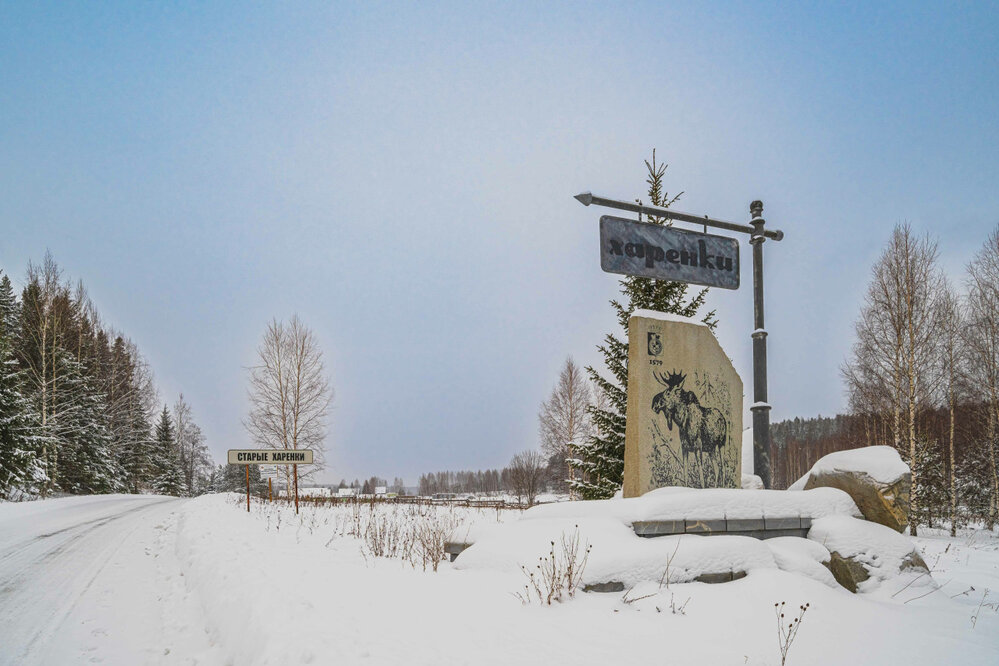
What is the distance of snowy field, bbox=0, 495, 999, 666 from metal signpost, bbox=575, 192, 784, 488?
8.83 feet

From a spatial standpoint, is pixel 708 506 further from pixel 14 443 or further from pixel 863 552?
pixel 14 443

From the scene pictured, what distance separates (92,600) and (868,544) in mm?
8589

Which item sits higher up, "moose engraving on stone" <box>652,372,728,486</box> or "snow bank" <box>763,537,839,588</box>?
"moose engraving on stone" <box>652,372,728,486</box>

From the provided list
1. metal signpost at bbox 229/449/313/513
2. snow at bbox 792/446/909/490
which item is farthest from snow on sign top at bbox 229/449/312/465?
snow at bbox 792/446/909/490

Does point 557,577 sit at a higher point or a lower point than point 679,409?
lower

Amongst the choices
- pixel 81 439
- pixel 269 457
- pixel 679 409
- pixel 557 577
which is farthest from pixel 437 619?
pixel 81 439

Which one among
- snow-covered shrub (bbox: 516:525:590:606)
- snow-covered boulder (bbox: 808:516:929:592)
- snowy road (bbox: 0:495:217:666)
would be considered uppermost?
snow-covered shrub (bbox: 516:525:590:606)

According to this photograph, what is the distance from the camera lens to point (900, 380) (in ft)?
59.0

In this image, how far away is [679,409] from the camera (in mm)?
7301

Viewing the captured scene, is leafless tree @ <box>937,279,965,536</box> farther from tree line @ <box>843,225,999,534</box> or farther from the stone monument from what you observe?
the stone monument

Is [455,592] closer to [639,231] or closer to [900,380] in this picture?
[639,231]

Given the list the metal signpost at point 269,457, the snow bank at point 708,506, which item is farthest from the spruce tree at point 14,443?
the snow bank at point 708,506

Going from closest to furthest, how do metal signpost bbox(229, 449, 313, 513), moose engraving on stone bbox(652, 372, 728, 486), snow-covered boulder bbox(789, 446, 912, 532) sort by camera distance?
snow-covered boulder bbox(789, 446, 912, 532) < moose engraving on stone bbox(652, 372, 728, 486) < metal signpost bbox(229, 449, 313, 513)

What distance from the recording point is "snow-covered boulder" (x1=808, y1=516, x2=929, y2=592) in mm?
5598
